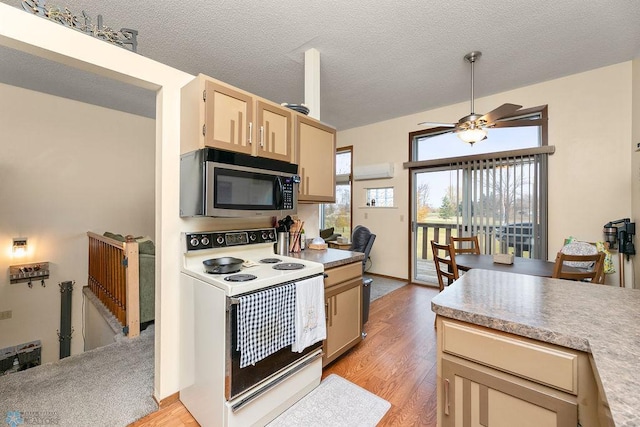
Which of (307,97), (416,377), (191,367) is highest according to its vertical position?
(307,97)

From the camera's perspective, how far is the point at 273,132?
2037 millimetres

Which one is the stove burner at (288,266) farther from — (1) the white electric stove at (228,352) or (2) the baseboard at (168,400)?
(2) the baseboard at (168,400)

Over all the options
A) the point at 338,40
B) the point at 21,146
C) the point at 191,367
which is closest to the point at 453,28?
the point at 338,40

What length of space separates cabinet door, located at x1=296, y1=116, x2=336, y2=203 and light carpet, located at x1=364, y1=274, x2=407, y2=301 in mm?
2112

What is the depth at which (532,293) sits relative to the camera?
3.94ft

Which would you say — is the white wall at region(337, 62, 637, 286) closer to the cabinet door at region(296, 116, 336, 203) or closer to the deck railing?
the deck railing

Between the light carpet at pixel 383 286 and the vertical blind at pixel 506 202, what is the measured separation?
1379 mm

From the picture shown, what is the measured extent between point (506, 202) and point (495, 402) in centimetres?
344

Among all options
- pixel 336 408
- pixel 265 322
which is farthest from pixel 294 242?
pixel 336 408

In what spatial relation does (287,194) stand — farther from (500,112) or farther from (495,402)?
(500,112)

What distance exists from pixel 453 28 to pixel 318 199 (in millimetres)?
1961

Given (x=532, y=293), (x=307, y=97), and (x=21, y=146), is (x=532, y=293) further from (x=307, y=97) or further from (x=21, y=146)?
(x=21, y=146)

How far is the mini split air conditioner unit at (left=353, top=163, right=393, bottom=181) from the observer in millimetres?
4848

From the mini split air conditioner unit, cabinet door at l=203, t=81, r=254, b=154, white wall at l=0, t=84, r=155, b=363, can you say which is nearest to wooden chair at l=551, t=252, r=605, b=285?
cabinet door at l=203, t=81, r=254, b=154
